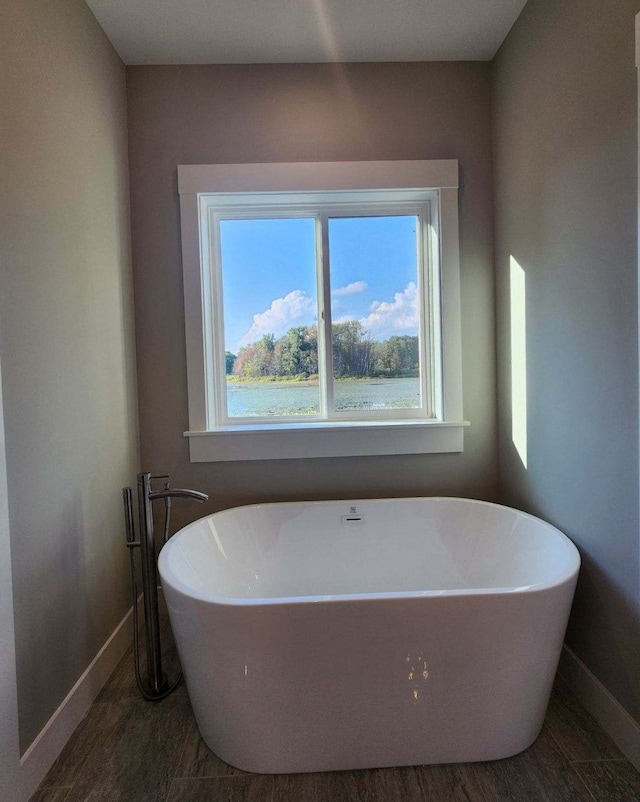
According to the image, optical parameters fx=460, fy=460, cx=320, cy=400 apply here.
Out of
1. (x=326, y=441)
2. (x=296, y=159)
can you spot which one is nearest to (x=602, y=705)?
(x=326, y=441)

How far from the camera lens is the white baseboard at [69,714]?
130 centimetres

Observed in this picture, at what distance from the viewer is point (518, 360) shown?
79.0 inches

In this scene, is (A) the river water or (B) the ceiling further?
(A) the river water

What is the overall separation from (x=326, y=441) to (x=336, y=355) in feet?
1.52

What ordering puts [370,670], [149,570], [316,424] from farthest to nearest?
1. [316,424]
2. [149,570]
3. [370,670]

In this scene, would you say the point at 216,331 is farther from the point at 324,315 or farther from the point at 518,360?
the point at 518,360

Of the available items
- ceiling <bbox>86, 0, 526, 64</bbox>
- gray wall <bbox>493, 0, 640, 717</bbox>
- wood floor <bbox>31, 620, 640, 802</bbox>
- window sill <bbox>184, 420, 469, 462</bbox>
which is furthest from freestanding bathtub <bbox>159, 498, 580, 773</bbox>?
ceiling <bbox>86, 0, 526, 64</bbox>

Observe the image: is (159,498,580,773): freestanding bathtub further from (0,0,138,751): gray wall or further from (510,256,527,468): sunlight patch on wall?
(510,256,527,468): sunlight patch on wall

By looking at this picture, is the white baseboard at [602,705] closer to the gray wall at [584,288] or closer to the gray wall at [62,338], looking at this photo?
the gray wall at [584,288]

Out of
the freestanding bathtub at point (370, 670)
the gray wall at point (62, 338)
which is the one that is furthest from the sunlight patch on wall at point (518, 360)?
the gray wall at point (62, 338)

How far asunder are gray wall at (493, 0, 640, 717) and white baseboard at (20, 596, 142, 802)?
175 centimetres

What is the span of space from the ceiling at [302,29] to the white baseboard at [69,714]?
97.7 inches

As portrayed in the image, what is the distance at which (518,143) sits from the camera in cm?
194

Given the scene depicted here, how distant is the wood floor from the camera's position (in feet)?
4.15
